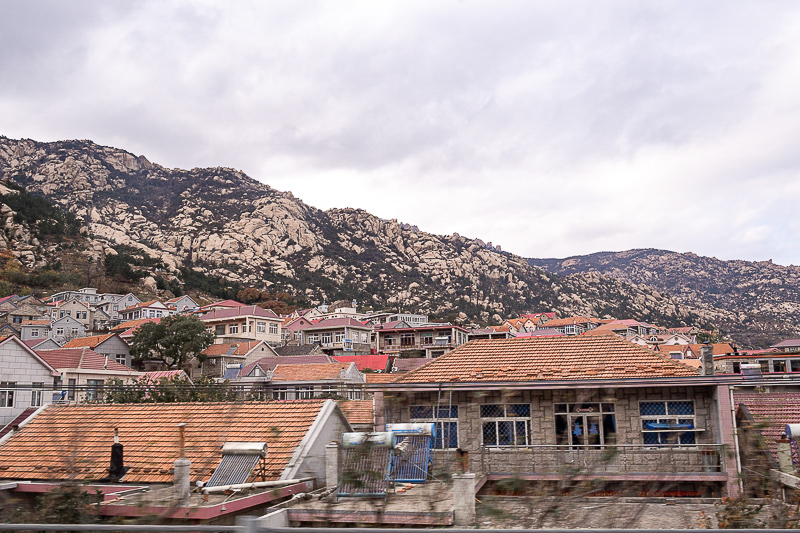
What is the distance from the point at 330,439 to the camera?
40.8ft

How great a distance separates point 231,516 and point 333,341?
55624 millimetres

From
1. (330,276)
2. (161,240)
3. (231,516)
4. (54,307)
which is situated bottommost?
(231,516)

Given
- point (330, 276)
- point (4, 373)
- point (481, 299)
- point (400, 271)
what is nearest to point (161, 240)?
point (330, 276)

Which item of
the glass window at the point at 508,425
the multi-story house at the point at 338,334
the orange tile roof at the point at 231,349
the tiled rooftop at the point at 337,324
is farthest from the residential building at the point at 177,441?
the tiled rooftop at the point at 337,324

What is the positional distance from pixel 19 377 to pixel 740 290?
168878mm

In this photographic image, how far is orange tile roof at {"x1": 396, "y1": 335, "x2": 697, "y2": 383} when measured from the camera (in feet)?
51.9

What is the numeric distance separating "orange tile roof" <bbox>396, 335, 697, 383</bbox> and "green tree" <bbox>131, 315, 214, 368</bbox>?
34.8m

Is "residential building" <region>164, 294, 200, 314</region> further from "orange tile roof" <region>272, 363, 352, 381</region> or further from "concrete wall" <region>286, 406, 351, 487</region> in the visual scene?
"concrete wall" <region>286, 406, 351, 487</region>

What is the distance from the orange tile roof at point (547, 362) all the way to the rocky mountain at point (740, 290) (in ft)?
290

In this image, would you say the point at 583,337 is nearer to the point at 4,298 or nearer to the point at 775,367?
the point at 775,367

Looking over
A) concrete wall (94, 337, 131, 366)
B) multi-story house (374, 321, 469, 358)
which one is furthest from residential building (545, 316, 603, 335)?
concrete wall (94, 337, 131, 366)

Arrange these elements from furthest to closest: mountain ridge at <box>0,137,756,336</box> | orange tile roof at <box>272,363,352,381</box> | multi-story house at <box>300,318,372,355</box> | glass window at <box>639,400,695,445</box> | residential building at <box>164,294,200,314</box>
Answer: mountain ridge at <box>0,137,756,336</box>
residential building at <box>164,294,200,314</box>
multi-story house at <box>300,318,372,355</box>
orange tile roof at <box>272,363,352,381</box>
glass window at <box>639,400,695,445</box>

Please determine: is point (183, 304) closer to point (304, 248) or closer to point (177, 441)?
point (304, 248)

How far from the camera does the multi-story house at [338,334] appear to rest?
61.6m
